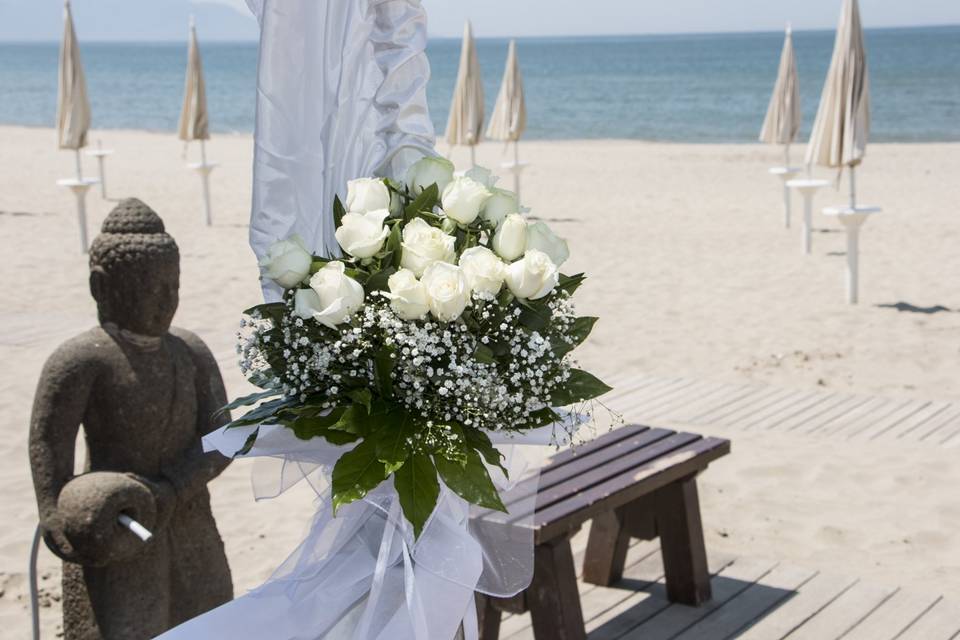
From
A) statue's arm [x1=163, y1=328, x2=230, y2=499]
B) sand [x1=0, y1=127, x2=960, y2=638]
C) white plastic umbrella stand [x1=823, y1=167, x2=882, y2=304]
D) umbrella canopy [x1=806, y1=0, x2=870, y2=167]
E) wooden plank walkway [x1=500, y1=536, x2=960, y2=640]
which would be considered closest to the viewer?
statue's arm [x1=163, y1=328, x2=230, y2=499]

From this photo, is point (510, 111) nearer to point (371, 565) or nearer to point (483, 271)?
point (371, 565)

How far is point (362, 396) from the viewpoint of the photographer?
203 cm

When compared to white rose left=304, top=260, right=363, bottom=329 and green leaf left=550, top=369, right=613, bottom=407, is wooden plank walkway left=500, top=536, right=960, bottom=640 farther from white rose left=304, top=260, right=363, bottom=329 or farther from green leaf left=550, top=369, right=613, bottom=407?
white rose left=304, top=260, right=363, bottom=329

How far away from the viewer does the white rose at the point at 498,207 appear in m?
2.22

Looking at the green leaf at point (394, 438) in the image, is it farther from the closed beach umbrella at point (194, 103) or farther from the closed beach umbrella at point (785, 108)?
the closed beach umbrella at point (194, 103)

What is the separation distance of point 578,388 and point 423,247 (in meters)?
0.43

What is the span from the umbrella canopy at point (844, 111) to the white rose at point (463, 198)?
803 cm

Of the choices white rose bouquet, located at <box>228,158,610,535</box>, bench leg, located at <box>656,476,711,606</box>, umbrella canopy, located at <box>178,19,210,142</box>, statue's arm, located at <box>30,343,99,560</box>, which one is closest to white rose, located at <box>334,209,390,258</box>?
white rose bouquet, located at <box>228,158,610,535</box>

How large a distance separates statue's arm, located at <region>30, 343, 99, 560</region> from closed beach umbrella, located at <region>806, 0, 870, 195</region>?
7.61 metres

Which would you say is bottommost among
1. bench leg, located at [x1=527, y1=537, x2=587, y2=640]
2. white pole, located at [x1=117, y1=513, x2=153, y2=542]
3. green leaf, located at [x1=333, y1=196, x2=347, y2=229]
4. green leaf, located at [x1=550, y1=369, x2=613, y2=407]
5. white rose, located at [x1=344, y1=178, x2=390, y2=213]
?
bench leg, located at [x1=527, y1=537, x2=587, y2=640]

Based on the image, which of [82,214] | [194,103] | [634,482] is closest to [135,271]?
[634,482]

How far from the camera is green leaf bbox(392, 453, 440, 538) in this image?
6.80ft

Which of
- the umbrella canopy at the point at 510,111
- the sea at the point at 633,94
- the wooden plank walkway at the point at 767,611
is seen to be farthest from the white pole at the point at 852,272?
the sea at the point at 633,94

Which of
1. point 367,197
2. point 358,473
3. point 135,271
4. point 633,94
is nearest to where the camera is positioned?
point 358,473
